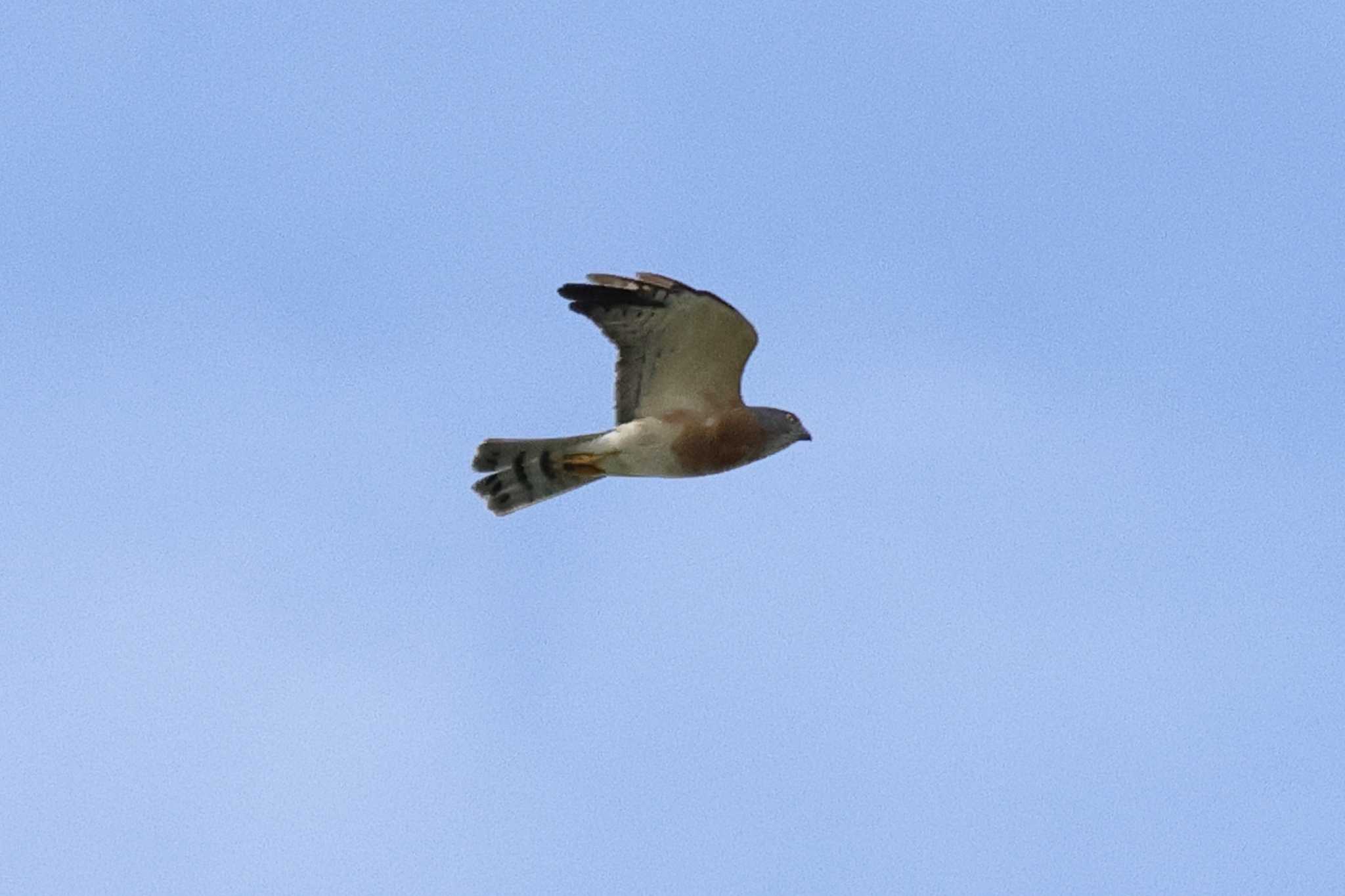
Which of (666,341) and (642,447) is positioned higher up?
(666,341)

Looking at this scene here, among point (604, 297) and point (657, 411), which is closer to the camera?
point (604, 297)

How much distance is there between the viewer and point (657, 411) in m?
20.3

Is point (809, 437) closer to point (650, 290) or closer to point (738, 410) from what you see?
point (738, 410)

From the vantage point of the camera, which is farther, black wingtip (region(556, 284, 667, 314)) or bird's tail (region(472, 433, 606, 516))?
bird's tail (region(472, 433, 606, 516))

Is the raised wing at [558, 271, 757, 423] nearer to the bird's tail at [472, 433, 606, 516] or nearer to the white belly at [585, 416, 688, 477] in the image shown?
the white belly at [585, 416, 688, 477]

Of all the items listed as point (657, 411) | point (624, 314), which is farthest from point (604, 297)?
point (657, 411)

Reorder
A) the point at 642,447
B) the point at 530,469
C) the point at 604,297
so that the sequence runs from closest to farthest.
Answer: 1. the point at 604,297
2. the point at 642,447
3. the point at 530,469

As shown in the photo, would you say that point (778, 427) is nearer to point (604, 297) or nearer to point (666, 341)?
point (666, 341)

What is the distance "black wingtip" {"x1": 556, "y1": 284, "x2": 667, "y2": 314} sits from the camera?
19.6m

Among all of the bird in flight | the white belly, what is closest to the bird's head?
the bird in flight

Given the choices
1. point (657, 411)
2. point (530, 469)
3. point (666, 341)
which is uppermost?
point (666, 341)

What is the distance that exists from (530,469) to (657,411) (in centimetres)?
120

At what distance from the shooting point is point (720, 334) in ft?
65.1

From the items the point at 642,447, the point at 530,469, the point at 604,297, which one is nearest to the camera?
the point at 604,297
